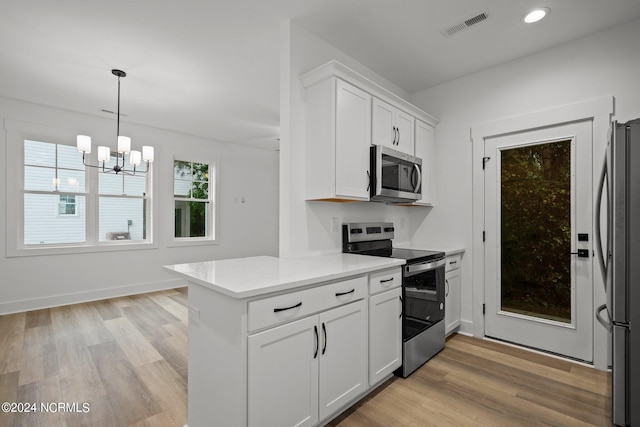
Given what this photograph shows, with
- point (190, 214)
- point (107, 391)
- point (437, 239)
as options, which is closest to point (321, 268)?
point (107, 391)

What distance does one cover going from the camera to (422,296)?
257cm

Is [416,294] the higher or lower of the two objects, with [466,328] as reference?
higher

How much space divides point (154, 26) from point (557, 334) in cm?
435

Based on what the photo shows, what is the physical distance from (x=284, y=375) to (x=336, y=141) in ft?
5.20

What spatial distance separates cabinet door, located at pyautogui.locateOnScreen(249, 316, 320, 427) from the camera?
4.51 ft

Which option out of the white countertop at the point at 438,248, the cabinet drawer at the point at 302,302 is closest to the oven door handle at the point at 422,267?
the white countertop at the point at 438,248

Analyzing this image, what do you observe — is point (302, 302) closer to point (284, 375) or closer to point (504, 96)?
point (284, 375)

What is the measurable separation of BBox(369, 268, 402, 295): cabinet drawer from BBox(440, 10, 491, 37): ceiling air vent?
2.04m

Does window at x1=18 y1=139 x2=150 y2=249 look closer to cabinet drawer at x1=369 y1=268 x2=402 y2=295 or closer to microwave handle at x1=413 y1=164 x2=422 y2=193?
microwave handle at x1=413 y1=164 x2=422 y2=193

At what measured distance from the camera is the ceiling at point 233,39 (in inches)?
89.4

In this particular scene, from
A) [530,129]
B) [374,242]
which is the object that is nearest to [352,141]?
[374,242]

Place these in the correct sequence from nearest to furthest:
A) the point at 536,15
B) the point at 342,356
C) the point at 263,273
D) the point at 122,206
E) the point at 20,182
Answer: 1. the point at 263,273
2. the point at 342,356
3. the point at 536,15
4. the point at 20,182
5. the point at 122,206

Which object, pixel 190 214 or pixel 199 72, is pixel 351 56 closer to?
pixel 199 72

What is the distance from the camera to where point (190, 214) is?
5.75m
